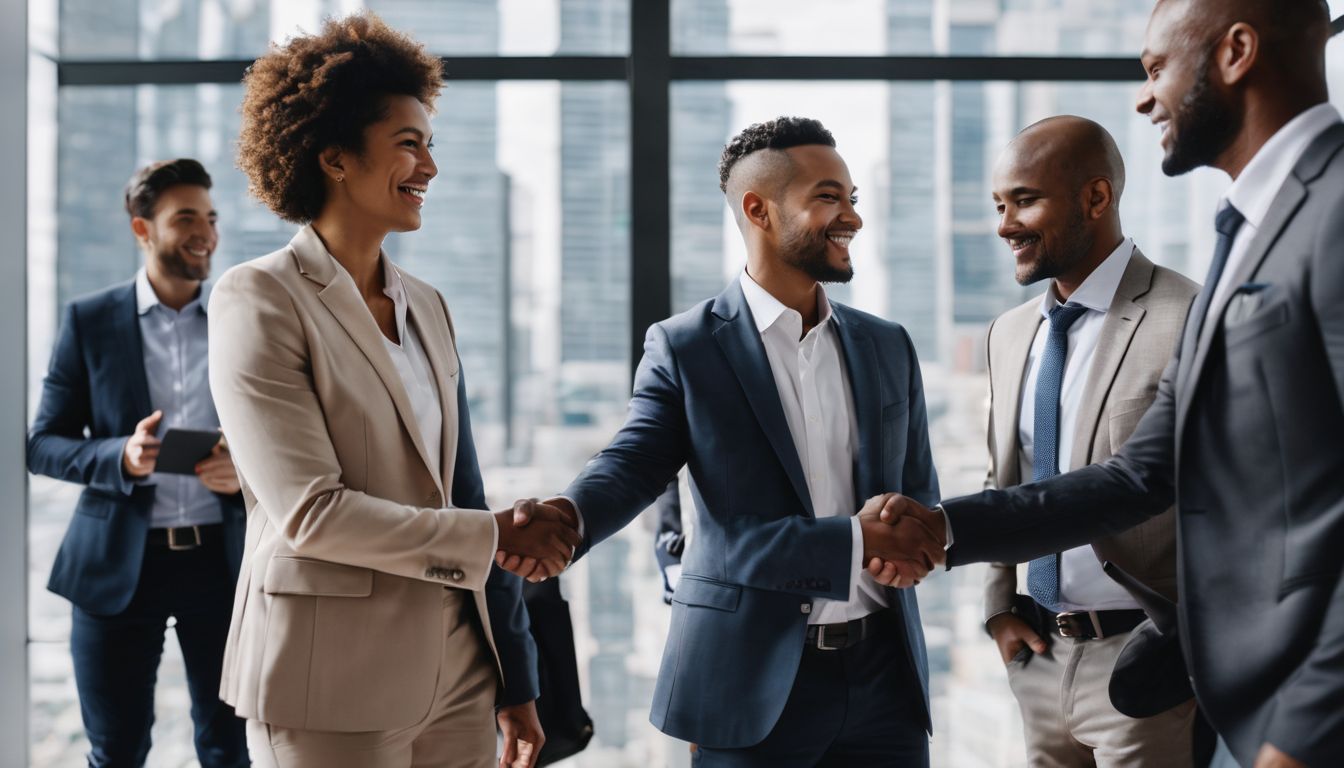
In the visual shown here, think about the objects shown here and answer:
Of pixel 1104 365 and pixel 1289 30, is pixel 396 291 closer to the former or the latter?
pixel 1104 365

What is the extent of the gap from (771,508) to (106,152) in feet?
8.98

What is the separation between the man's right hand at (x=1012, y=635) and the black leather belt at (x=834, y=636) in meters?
0.46

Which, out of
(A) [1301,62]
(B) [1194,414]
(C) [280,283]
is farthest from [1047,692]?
(C) [280,283]

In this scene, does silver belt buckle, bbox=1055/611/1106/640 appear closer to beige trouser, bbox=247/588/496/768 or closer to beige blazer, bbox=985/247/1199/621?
beige blazer, bbox=985/247/1199/621

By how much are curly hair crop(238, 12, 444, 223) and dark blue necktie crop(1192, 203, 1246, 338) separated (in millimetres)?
1390

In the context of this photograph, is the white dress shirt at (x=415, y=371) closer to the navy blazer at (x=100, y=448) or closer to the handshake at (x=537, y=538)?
the handshake at (x=537, y=538)

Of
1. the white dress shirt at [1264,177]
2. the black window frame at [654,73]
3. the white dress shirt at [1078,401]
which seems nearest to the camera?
the white dress shirt at [1264,177]

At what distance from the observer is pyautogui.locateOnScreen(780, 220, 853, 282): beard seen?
2.13 m

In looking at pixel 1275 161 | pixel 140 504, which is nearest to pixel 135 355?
pixel 140 504

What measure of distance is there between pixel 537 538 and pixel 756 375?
0.52m

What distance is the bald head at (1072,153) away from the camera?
220 cm

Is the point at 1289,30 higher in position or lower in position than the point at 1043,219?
higher

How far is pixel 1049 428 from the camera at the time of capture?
210 cm

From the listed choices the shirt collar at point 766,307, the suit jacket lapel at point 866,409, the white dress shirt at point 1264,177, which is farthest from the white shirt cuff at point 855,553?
the white dress shirt at point 1264,177
